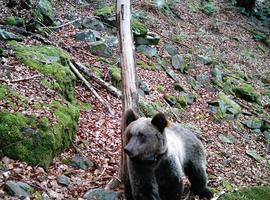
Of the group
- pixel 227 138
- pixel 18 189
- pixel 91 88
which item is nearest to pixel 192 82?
pixel 227 138

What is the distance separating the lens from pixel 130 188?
21.5 feet

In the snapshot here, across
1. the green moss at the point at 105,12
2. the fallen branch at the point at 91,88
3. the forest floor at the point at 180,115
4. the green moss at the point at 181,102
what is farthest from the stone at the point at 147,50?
the fallen branch at the point at 91,88

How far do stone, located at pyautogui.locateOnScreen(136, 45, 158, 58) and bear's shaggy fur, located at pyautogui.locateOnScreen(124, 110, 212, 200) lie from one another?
9.42 metres

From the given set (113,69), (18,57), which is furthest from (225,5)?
(18,57)

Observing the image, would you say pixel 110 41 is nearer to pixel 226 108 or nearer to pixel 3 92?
pixel 226 108

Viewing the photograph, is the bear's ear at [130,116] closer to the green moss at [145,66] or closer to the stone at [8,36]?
the stone at [8,36]

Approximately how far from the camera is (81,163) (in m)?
8.05

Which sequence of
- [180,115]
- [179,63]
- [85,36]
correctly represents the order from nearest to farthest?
[180,115] → [85,36] → [179,63]

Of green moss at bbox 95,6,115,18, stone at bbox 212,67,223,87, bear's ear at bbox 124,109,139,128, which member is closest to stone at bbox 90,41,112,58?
green moss at bbox 95,6,115,18

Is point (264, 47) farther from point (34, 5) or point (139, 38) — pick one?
Result: point (34, 5)

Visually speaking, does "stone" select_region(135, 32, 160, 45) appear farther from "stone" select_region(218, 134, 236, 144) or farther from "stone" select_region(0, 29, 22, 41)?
"stone" select_region(0, 29, 22, 41)

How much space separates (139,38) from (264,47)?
39.8 ft

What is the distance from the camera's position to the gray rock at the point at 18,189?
6.10m

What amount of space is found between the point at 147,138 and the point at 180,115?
7.44 meters
